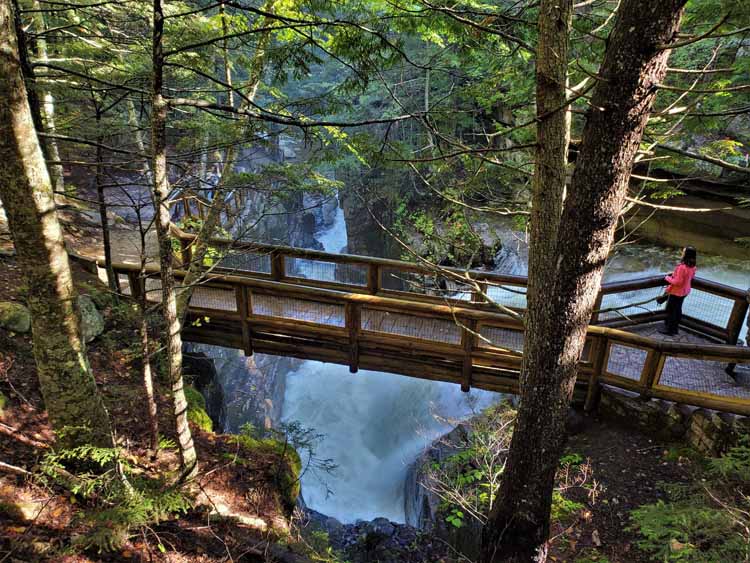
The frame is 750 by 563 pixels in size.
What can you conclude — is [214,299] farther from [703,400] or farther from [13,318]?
[703,400]

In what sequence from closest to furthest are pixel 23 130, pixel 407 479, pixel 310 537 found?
pixel 23 130 < pixel 310 537 < pixel 407 479

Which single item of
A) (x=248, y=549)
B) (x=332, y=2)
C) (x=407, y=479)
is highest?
(x=332, y=2)

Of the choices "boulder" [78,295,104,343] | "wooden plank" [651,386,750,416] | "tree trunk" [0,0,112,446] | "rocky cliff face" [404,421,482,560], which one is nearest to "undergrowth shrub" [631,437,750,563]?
"wooden plank" [651,386,750,416]

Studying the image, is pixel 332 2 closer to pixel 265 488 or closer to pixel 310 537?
pixel 265 488

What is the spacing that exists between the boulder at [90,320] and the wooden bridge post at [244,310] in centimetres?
221

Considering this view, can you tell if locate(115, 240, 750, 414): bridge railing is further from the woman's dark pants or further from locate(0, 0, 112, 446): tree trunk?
locate(0, 0, 112, 446): tree trunk

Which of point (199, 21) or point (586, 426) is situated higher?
point (199, 21)

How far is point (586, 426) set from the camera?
6.17 metres

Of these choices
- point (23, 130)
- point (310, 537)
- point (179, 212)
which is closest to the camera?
point (23, 130)

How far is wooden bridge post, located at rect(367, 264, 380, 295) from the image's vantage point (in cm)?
772

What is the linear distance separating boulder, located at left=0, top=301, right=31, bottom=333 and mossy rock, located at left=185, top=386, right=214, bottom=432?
2.36 metres

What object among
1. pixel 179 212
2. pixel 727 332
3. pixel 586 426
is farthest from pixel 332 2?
pixel 179 212

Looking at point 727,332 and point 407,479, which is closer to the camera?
point 727,332

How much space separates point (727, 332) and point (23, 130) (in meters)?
9.35
